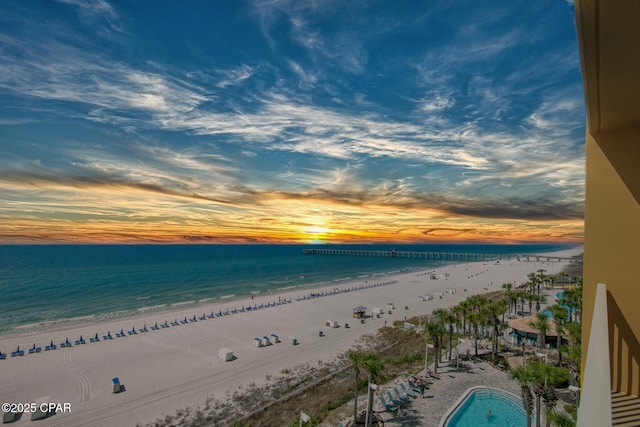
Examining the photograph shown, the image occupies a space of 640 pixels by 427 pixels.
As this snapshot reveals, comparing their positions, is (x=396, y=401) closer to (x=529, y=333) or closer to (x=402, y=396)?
(x=402, y=396)

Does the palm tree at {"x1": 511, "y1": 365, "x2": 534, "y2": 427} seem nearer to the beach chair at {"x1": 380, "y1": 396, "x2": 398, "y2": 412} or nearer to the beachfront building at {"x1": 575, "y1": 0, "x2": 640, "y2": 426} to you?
the beach chair at {"x1": 380, "y1": 396, "x2": 398, "y2": 412}

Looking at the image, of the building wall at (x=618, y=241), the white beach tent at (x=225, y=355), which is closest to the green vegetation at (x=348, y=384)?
the white beach tent at (x=225, y=355)

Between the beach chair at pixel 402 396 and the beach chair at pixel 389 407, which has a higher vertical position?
the beach chair at pixel 402 396

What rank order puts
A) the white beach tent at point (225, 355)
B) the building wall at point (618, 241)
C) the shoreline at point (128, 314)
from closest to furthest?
the building wall at point (618, 241)
the white beach tent at point (225, 355)
the shoreline at point (128, 314)

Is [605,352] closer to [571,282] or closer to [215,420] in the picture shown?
[215,420]

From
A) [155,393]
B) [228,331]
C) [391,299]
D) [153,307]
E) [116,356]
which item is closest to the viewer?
[155,393]

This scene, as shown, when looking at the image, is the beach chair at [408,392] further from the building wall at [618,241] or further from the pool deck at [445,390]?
the building wall at [618,241]

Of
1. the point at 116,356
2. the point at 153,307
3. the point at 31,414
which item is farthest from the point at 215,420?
the point at 153,307

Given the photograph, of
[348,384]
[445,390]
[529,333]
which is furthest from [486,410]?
[529,333]

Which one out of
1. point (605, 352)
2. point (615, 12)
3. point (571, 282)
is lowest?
point (571, 282)
